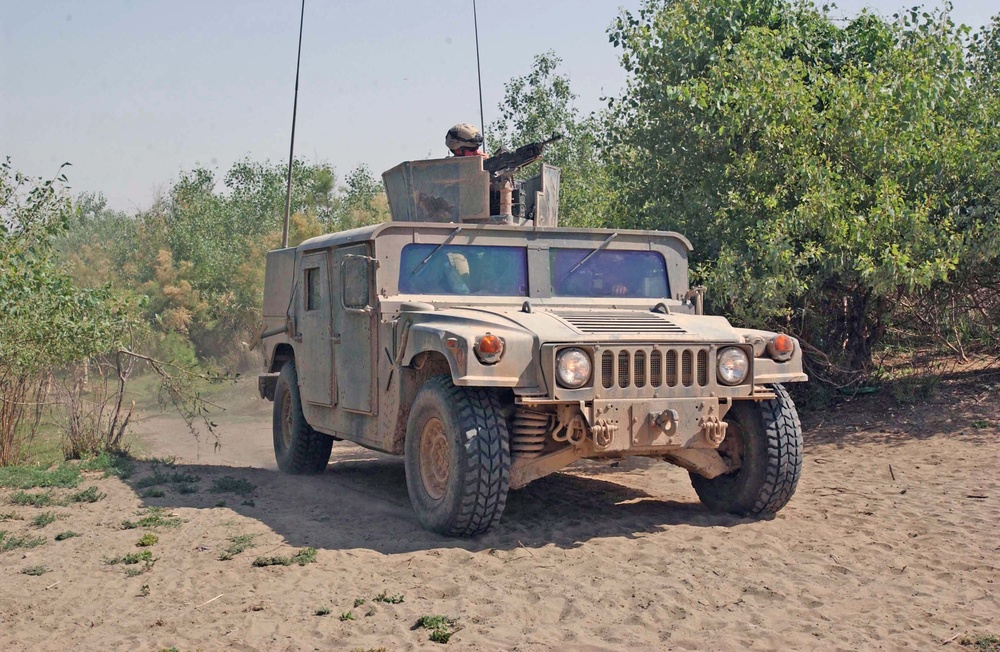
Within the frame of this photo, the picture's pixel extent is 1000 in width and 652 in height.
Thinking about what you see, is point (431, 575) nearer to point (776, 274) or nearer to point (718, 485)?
point (718, 485)

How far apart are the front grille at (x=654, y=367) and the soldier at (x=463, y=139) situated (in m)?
3.36

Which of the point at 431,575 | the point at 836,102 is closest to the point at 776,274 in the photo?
the point at 836,102

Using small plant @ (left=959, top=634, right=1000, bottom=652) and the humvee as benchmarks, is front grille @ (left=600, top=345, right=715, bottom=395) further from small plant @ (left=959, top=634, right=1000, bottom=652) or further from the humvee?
small plant @ (left=959, top=634, right=1000, bottom=652)

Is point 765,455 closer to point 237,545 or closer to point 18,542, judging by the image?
point 237,545

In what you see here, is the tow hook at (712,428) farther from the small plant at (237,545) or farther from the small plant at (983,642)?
the small plant at (237,545)

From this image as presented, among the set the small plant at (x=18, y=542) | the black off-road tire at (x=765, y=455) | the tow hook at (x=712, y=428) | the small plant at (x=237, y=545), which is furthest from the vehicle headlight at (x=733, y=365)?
the small plant at (x=18, y=542)

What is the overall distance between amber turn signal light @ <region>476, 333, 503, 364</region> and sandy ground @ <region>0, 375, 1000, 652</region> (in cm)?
100

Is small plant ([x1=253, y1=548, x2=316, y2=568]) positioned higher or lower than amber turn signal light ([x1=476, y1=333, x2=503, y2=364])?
lower

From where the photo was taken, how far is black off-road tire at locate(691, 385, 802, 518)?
245 inches

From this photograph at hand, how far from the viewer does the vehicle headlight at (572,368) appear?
5637 millimetres

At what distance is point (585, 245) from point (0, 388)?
5228mm

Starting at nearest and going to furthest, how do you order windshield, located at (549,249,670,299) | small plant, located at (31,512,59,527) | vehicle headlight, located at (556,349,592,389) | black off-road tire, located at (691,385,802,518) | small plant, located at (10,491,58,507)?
vehicle headlight, located at (556,349,592,389) → black off-road tire, located at (691,385,802,518) → small plant, located at (31,512,59,527) → windshield, located at (549,249,670,299) → small plant, located at (10,491,58,507)

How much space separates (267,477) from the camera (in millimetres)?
8578

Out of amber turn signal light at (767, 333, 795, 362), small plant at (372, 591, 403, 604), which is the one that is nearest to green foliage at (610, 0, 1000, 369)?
amber turn signal light at (767, 333, 795, 362)
